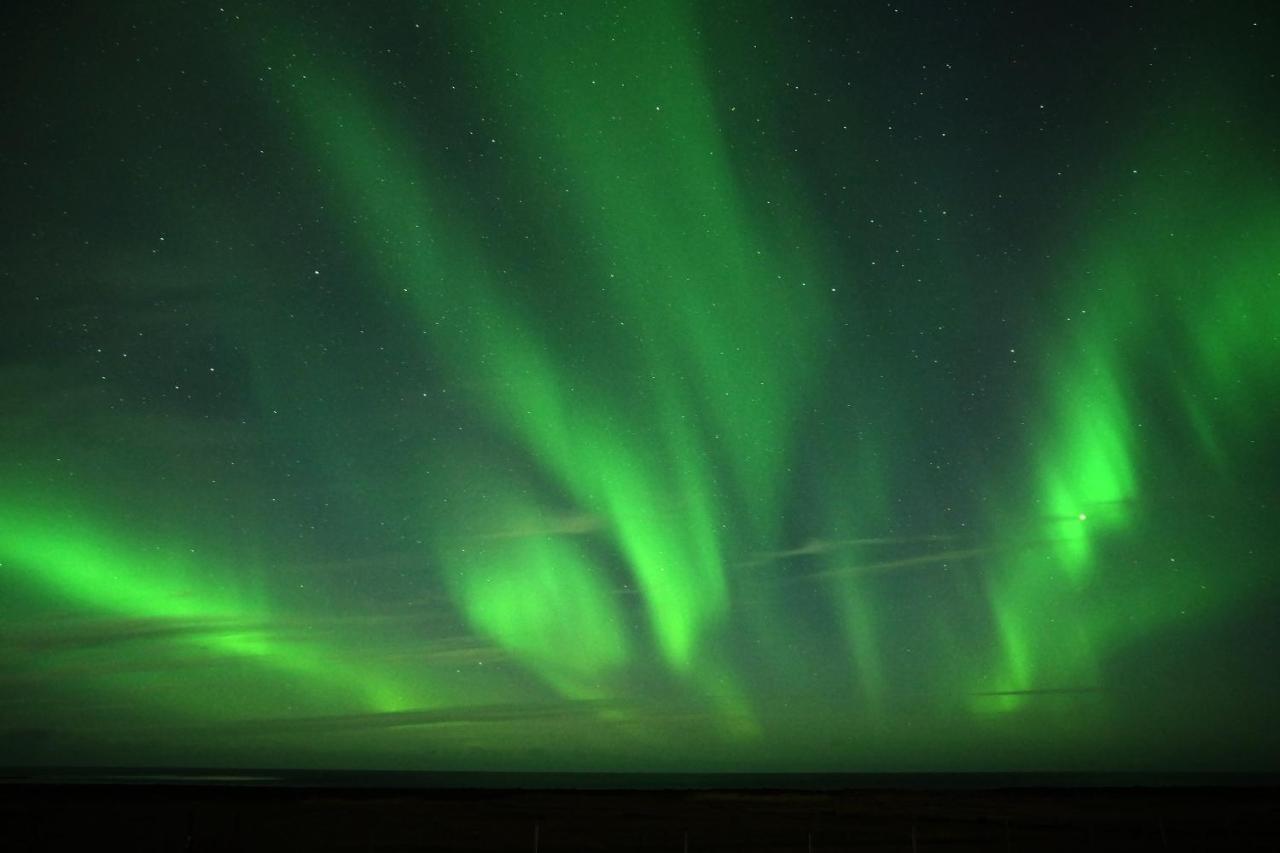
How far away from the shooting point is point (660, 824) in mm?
35781

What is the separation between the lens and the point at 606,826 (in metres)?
33.7

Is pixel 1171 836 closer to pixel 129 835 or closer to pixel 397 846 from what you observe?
pixel 397 846

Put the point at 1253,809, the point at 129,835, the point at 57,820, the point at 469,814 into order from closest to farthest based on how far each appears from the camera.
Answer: the point at 129,835, the point at 57,820, the point at 1253,809, the point at 469,814

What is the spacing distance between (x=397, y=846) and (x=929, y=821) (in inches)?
743

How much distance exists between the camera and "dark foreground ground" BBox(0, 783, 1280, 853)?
92.2ft

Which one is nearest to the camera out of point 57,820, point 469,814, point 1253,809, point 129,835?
point 129,835

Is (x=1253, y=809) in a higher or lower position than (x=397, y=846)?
higher

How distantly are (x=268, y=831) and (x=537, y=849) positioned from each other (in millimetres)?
9240

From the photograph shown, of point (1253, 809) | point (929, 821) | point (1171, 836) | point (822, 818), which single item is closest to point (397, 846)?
point (822, 818)

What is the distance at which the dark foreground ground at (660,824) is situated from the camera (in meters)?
28.1

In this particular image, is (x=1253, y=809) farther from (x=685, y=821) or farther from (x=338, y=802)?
(x=338, y=802)

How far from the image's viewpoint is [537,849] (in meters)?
29.4

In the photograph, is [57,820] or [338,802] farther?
[338,802]

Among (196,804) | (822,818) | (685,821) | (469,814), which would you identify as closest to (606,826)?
(685,821)
